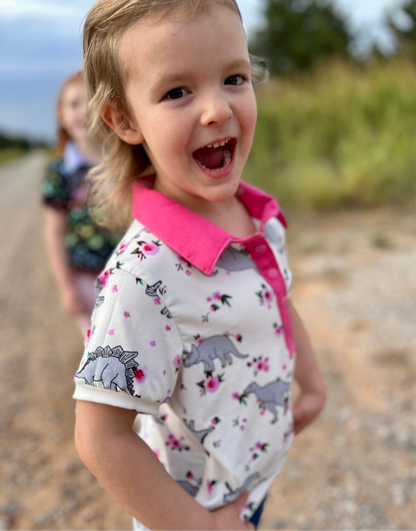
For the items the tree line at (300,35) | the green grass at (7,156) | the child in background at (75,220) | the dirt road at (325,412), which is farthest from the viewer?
the green grass at (7,156)

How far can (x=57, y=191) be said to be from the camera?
2.39 m

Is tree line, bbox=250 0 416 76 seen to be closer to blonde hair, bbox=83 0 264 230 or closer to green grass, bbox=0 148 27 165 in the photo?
green grass, bbox=0 148 27 165

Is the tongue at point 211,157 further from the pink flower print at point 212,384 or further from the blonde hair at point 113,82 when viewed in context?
the pink flower print at point 212,384

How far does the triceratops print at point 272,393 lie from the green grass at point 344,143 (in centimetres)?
574

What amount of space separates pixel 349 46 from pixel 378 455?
1084 inches

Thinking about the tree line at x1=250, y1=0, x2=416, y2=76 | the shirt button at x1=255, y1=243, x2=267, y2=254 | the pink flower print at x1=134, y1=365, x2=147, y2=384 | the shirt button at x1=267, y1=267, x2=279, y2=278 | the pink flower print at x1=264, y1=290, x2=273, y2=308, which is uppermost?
the pink flower print at x1=134, y1=365, x2=147, y2=384

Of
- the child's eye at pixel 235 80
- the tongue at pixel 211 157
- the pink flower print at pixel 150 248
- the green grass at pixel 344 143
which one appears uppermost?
the child's eye at pixel 235 80

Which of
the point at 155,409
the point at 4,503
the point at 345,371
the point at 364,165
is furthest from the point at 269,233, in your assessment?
the point at 364,165

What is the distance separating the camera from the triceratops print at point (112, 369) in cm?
85

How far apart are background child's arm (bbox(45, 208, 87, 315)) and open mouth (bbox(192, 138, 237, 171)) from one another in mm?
1563

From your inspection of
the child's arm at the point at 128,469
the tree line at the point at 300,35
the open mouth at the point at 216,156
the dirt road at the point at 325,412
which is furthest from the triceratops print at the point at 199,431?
the tree line at the point at 300,35

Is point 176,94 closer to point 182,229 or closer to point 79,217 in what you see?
point 182,229

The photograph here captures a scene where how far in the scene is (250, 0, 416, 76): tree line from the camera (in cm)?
2547

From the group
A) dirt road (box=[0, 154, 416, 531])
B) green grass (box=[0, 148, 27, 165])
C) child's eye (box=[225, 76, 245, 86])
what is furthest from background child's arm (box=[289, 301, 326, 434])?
green grass (box=[0, 148, 27, 165])
